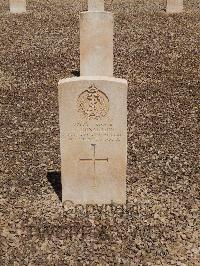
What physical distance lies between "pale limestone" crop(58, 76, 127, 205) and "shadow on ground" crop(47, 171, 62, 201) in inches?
12.6

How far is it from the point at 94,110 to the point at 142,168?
6.36 feet

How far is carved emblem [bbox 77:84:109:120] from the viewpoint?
6.15 m

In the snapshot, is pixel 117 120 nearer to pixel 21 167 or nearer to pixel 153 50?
pixel 21 167

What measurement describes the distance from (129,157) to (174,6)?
37.4 feet

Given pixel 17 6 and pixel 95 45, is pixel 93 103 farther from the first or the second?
pixel 17 6

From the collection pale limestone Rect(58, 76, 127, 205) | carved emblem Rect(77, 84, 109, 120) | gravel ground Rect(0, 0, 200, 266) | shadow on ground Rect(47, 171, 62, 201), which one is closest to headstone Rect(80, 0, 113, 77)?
gravel ground Rect(0, 0, 200, 266)

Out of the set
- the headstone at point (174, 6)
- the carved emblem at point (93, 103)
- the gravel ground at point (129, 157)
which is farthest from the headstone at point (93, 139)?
the headstone at point (174, 6)

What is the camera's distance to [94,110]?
627 cm

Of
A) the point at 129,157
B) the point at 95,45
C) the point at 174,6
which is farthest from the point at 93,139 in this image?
the point at 174,6

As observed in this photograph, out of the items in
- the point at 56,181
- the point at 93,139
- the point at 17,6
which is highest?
the point at 17,6

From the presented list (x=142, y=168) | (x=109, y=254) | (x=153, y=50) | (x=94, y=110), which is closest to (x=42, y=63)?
(x=153, y=50)

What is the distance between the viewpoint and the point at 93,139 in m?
6.48

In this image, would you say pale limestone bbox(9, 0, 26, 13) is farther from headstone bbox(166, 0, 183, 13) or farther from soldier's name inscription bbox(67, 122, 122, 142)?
soldier's name inscription bbox(67, 122, 122, 142)

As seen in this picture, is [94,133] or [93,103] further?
[94,133]
